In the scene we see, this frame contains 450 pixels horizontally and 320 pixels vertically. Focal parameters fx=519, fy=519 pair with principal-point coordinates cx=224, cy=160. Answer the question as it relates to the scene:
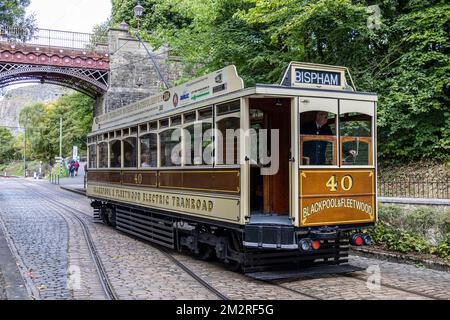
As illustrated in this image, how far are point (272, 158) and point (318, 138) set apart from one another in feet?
3.24

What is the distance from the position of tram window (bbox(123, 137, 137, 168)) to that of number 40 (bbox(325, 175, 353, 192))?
594cm

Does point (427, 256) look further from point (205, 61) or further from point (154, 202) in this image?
point (205, 61)

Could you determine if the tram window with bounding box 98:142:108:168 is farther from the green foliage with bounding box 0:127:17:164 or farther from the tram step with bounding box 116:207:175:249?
the green foliage with bounding box 0:127:17:164

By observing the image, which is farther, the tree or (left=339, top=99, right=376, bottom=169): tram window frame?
the tree

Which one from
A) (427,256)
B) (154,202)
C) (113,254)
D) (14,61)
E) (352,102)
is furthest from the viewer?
(14,61)

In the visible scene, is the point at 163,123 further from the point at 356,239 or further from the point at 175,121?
the point at 356,239

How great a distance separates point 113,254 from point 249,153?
13.5 ft

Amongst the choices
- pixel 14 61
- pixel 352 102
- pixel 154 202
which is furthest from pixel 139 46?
pixel 352 102

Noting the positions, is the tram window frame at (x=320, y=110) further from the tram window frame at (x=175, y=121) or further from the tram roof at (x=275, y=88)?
the tram window frame at (x=175, y=121)

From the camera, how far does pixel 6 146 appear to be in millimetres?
103812

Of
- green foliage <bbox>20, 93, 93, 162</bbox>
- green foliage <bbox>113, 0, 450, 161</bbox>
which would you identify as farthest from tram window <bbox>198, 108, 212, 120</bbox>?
green foliage <bbox>20, 93, 93, 162</bbox>

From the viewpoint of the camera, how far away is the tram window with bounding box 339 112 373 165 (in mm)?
8406

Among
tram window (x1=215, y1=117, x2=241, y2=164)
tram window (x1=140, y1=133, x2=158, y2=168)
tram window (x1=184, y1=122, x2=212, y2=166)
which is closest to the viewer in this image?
tram window (x1=215, y1=117, x2=241, y2=164)

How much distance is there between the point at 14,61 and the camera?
3150cm
